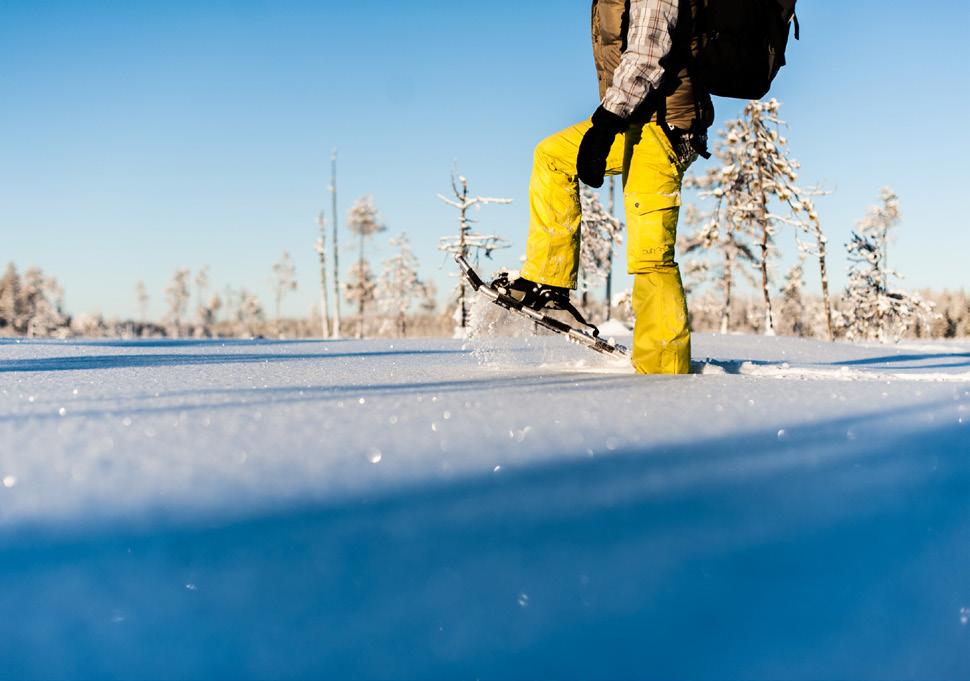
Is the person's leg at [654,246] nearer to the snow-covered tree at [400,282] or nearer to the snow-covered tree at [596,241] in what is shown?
the snow-covered tree at [596,241]

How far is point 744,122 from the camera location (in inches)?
989

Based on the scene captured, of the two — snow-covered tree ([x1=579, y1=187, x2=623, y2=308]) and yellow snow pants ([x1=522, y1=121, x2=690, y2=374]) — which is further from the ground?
snow-covered tree ([x1=579, y1=187, x2=623, y2=308])

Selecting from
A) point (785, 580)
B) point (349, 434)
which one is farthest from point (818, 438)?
point (349, 434)

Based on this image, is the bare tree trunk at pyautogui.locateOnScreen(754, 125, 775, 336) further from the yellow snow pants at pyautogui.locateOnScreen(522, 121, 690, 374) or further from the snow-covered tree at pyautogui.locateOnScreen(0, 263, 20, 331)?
the snow-covered tree at pyautogui.locateOnScreen(0, 263, 20, 331)

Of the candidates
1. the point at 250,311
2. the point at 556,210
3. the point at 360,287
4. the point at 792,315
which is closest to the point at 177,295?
the point at 250,311

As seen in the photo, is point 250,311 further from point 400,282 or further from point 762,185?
point 762,185

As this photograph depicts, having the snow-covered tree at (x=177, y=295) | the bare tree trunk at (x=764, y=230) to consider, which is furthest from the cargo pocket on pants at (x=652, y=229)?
the snow-covered tree at (x=177, y=295)

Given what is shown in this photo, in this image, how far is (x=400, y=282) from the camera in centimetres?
5338

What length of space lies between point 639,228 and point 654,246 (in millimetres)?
108

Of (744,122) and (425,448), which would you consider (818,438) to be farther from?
(744,122)

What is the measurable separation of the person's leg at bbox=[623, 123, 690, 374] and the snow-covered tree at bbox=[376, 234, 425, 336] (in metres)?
50.4

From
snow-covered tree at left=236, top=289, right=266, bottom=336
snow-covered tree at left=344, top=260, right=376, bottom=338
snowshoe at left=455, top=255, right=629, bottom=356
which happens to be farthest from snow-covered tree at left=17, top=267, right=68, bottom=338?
snowshoe at left=455, top=255, right=629, bottom=356

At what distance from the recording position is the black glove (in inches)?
114

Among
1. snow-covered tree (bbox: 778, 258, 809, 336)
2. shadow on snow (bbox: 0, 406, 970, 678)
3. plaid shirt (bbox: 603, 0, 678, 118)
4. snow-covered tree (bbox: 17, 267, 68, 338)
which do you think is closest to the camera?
shadow on snow (bbox: 0, 406, 970, 678)
